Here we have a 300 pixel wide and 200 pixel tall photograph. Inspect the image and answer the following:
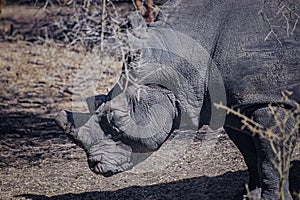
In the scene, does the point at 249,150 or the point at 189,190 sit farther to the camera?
the point at 189,190

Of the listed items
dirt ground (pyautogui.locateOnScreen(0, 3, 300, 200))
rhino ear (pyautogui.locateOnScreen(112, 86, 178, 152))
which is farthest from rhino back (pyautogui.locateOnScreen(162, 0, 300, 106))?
dirt ground (pyautogui.locateOnScreen(0, 3, 300, 200))

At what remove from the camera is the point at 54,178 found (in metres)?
6.53

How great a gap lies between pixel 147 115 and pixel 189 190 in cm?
123

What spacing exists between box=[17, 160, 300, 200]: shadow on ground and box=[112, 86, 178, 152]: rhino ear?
97 centimetres

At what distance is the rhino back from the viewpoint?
4.77 m

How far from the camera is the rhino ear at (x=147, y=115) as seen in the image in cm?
499

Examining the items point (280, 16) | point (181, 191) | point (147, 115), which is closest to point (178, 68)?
point (147, 115)

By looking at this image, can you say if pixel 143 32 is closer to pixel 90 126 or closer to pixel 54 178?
pixel 90 126

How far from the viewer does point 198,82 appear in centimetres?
497

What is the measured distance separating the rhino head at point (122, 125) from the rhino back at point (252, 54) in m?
0.50

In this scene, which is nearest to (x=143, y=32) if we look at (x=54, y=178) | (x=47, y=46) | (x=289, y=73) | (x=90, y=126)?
(x=90, y=126)

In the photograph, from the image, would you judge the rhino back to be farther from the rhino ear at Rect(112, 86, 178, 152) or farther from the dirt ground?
the dirt ground

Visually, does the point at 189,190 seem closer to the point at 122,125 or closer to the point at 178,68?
the point at 122,125

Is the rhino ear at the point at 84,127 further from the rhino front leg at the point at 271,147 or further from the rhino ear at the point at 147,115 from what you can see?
the rhino front leg at the point at 271,147
